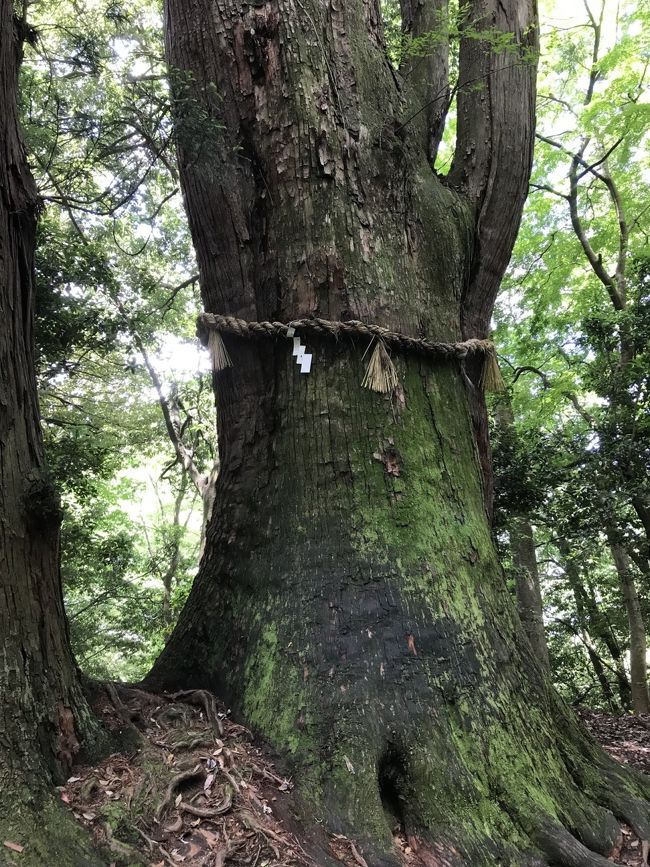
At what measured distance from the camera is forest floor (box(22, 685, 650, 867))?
163 cm

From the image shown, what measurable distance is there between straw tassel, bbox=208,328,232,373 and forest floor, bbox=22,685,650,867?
154 cm

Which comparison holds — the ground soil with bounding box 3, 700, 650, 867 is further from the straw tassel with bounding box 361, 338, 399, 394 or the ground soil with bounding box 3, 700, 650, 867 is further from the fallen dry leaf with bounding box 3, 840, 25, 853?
the straw tassel with bounding box 361, 338, 399, 394

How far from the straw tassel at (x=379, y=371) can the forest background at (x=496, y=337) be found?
49.3 inches

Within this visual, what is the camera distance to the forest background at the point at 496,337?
12.7 feet

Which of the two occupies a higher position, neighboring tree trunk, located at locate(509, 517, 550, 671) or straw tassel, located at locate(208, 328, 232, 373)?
straw tassel, located at locate(208, 328, 232, 373)

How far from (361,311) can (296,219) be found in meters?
0.59

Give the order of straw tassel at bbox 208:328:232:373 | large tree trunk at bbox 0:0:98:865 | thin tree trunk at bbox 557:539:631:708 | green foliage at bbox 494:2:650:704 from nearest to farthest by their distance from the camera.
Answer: large tree trunk at bbox 0:0:98:865 → straw tassel at bbox 208:328:232:373 → green foliage at bbox 494:2:650:704 → thin tree trunk at bbox 557:539:631:708

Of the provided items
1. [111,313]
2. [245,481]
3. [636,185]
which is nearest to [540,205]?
[636,185]

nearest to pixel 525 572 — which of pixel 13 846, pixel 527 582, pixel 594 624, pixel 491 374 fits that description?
pixel 527 582

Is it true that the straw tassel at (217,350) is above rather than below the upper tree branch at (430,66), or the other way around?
below

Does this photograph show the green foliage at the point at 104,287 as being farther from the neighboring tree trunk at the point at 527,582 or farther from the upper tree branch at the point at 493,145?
the neighboring tree trunk at the point at 527,582

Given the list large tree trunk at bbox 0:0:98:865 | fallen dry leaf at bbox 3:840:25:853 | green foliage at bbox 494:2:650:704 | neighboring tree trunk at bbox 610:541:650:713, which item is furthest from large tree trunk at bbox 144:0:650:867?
neighboring tree trunk at bbox 610:541:650:713

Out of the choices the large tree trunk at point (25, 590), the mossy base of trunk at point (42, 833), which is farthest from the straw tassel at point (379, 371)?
the mossy base of trunk at point (42, 833)

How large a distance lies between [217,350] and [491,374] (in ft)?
5.16
